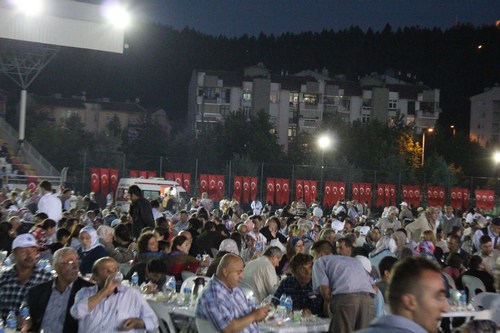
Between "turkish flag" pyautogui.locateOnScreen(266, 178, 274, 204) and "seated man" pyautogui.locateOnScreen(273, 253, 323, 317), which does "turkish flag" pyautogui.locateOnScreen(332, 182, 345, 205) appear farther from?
"seated man" pyautogui.locateOnScreen(273, 253, 323, 317)

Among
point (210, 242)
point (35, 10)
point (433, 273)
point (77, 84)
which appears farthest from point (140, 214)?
point (77, 84)

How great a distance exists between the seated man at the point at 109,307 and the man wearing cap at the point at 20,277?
2.67 ft

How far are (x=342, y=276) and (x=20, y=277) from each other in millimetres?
3081

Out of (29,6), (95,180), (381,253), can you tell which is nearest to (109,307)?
(381,253)

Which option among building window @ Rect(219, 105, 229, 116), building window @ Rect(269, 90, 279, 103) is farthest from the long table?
building window @ Rect(219, 105, 229, 116)

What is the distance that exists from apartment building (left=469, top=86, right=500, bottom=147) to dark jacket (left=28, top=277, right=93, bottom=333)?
97530 mm

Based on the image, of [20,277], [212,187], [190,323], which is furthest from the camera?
[212,187]

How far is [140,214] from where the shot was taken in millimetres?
13742

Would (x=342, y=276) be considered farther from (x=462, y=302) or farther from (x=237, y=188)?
(x=237, y=188)

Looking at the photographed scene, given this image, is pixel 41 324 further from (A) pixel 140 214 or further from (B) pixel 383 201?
(B) pixel 383 201

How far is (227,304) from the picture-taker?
21.0 ft

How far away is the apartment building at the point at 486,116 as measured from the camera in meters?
102

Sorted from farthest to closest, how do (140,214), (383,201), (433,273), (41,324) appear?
(383,201)
(140,214)
(41,324)
(433,273)

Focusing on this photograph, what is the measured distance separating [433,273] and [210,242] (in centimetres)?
1101
